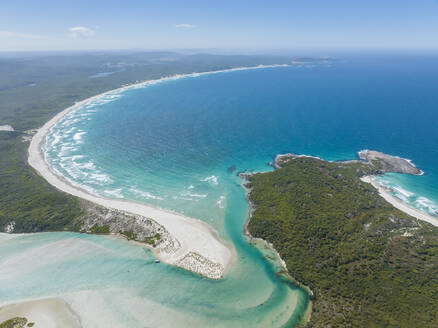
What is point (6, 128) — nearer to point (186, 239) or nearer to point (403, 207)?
point (186, 239)

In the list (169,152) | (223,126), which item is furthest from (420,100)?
(169,152)

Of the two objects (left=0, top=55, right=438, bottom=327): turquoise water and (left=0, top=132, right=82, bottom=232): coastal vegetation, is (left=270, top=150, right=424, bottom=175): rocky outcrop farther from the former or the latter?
(left=0, top=132, right=82, bottom=232): coastal vegetation

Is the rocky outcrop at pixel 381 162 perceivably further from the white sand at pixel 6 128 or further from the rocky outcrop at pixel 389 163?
the white sand at pixel 6 128

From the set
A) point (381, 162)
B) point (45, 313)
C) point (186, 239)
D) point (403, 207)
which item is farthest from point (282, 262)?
point (381, 162)

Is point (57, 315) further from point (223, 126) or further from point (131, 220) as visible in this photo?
point (223, 126)

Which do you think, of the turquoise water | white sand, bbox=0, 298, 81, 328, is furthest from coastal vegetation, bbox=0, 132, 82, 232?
white sand, bbox=0, 298, 81, 328

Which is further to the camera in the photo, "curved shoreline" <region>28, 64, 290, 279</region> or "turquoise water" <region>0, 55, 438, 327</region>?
"curved shoreline" <region>28, 64, 290, 279</region>

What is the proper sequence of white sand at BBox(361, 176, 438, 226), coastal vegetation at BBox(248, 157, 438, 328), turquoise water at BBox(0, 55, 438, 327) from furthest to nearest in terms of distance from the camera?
white sand at BBox(361, 176, 438, 226)
turquoise water at BBox(0, 55, 438, 327)
coastal vegetation at BBox(248, 157, 438, 328)
